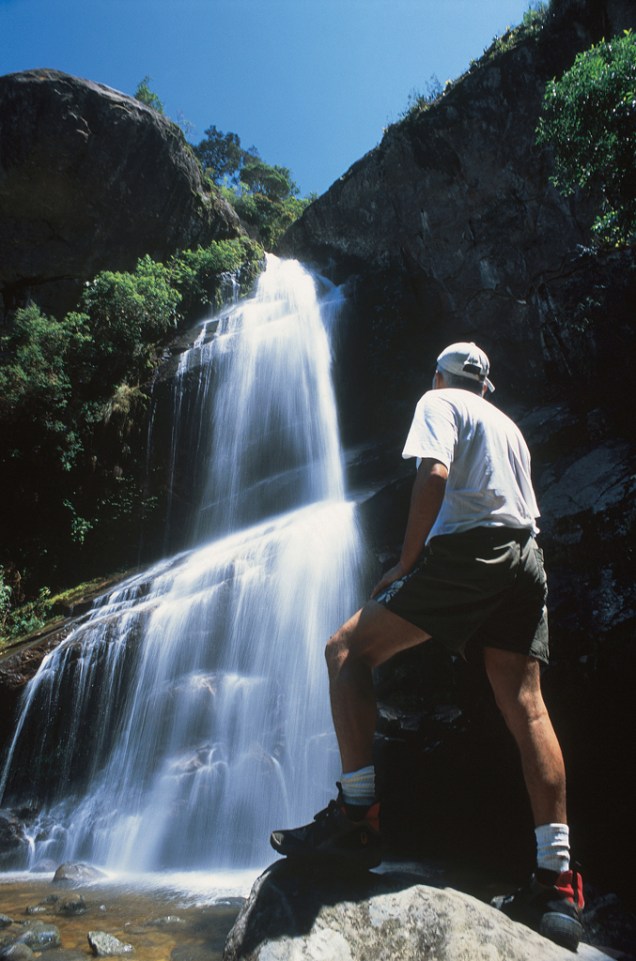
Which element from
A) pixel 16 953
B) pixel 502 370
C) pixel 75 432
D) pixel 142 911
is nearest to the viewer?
pixel 16 953

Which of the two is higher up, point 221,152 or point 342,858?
point 221,152

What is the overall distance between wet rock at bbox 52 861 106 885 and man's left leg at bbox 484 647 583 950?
3.91 m

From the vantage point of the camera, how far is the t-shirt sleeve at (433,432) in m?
2.27

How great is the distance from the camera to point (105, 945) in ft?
9.85

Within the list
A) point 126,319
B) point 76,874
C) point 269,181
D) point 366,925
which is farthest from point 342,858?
point 269,181

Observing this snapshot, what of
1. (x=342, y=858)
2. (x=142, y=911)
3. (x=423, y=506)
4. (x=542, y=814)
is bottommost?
(x=142, y=911)

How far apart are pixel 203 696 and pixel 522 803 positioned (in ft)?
11.1

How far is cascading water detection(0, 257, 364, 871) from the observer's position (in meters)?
5.36

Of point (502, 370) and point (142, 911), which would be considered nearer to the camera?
point (142, 911)

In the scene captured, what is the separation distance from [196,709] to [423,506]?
499 cm

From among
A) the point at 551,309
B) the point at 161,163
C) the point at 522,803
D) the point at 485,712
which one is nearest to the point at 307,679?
the point at 485,712

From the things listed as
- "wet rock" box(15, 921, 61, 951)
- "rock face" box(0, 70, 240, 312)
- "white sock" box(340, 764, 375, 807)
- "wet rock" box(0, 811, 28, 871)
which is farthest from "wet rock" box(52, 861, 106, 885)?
"rock face" box(0, 70, 240, 312)

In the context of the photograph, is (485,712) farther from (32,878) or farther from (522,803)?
(32,878)

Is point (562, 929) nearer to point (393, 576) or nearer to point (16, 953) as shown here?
point (393, 576)
